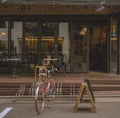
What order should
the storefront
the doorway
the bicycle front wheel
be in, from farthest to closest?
the doorway, the storefront, the bicycle front wheel

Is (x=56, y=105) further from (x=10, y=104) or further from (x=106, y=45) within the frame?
(x=106, y=45)

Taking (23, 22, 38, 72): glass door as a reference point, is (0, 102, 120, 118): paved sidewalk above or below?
below

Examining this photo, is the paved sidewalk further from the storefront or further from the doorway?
the doorway

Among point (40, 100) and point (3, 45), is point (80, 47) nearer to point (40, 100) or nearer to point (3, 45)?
point (3, 45)

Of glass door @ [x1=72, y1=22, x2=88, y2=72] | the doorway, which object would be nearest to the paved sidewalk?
glass door @ [x1=72, y1=22, x2=88, y2=72]

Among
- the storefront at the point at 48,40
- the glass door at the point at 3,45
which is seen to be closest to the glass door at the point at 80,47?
the storefront at the point at 48,40

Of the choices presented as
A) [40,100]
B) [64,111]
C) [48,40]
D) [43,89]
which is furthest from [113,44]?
[40,100]

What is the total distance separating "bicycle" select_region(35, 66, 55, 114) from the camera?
11.4 m

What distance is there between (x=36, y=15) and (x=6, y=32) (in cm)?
166

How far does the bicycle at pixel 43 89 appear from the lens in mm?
11391

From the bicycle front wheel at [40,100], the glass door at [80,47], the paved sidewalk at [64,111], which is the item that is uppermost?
the glass door at [80,47]

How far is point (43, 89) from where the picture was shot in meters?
11.8

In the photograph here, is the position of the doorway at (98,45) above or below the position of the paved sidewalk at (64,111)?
above

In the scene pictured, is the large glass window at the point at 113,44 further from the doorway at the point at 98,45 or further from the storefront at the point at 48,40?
the doorway at the point at 98,45
